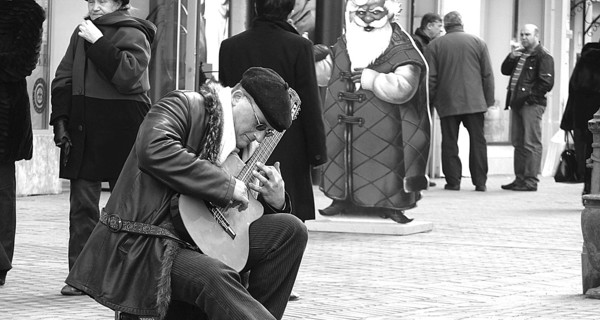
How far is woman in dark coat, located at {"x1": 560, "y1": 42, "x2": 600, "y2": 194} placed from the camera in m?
14.8

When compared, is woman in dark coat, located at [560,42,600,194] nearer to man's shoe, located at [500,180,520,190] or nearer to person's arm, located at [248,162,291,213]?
man's shoe, located at [500,180,520,190]

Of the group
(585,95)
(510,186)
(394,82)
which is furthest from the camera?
(510,186)

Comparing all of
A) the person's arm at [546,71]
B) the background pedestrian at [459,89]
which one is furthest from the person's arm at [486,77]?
the person's arm at [546,71]

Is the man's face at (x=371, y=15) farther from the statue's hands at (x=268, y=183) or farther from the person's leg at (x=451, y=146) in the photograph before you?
the person's leg at (x=451, y=146)

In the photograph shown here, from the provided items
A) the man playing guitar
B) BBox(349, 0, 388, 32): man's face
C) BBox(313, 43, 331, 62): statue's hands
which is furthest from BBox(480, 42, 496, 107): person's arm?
the man playing guitar

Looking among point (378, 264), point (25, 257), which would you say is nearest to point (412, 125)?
point (378, 264)

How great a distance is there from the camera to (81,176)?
24.4ft

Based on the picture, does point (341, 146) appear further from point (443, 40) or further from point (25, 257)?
point (443, 40)

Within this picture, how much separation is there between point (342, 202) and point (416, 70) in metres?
1.37

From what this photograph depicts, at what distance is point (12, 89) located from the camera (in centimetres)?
757

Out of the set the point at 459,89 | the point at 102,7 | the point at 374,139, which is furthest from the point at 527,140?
the point at 102,7

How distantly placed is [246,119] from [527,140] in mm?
13668

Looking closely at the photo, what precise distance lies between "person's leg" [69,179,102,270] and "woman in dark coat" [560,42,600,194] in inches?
320

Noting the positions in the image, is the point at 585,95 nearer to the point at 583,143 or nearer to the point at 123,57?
the point at 583,143
